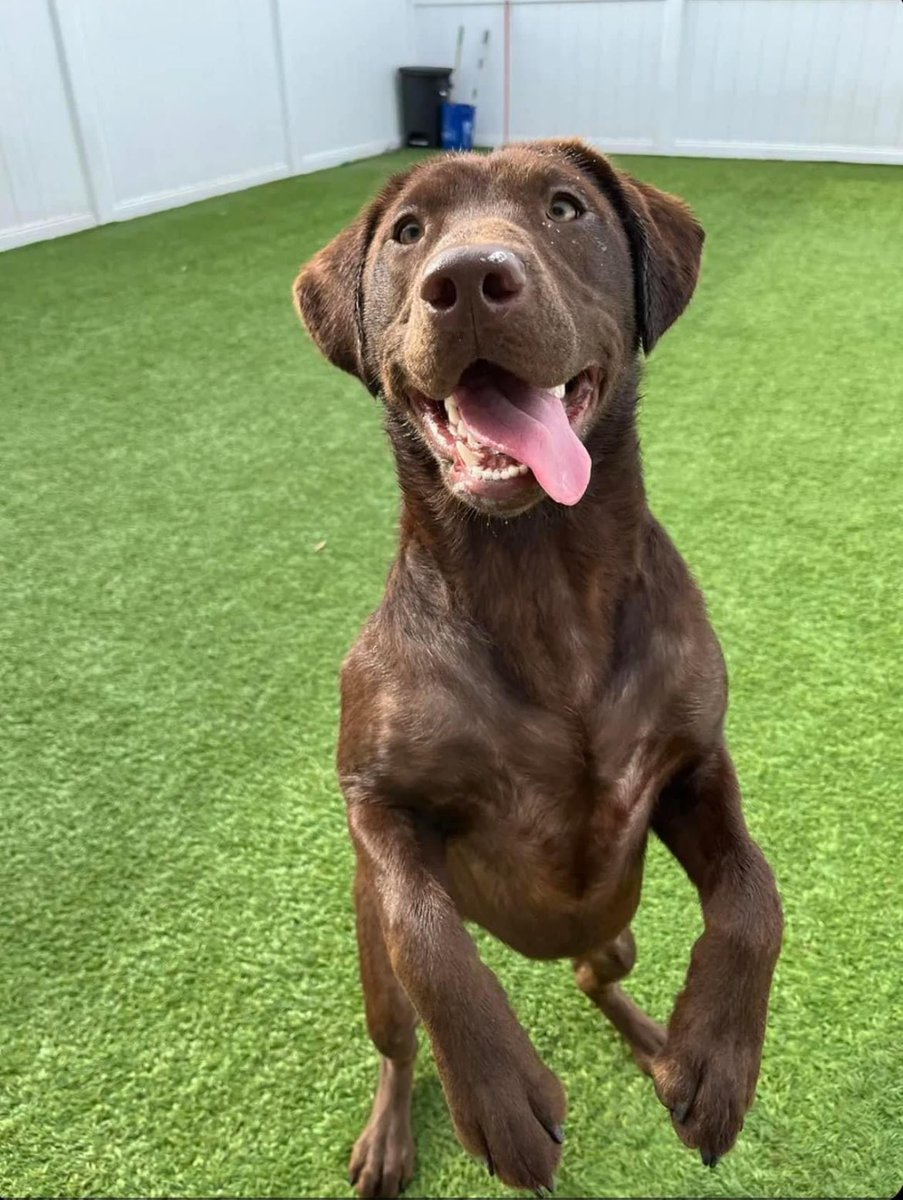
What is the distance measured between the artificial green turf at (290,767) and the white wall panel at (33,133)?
2791mm

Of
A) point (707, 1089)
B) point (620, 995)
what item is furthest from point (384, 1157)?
point (707, 1089)

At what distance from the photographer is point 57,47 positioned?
7.54m

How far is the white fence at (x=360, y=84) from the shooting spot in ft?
25.1

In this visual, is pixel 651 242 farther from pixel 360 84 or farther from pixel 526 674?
pixel 360 84

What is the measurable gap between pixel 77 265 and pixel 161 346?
77.5 inches

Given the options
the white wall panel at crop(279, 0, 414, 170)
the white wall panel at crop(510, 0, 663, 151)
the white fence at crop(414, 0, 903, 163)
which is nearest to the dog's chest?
the white wall panel at crop(279, 0, 414, 170)

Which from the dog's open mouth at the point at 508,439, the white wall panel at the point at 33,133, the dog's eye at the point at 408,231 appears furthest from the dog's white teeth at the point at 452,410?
the white wall panel at the point at 33,133

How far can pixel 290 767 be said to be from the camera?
8.59 ft

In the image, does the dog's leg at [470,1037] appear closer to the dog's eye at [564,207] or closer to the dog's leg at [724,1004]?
the dog's leg at [724,1004]

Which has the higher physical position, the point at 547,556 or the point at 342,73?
the point at 547,556

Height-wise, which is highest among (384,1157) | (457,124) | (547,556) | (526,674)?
(547,556)

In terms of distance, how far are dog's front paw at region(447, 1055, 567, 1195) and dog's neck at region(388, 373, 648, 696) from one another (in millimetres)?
571

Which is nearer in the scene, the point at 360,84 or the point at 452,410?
the point at 452,410

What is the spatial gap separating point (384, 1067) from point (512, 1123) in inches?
25.0
